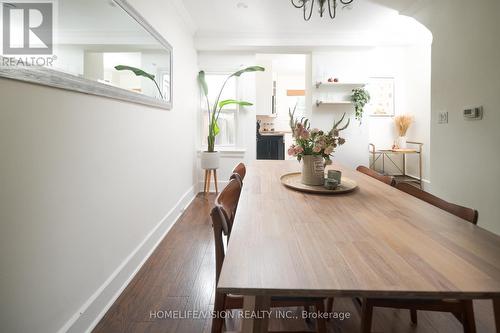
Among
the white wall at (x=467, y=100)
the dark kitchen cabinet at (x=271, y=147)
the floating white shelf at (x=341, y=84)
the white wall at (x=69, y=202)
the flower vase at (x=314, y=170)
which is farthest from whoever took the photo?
the dark kitchen cabinet at (x=271, y=147)

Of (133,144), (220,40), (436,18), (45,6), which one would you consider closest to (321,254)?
(45,6)

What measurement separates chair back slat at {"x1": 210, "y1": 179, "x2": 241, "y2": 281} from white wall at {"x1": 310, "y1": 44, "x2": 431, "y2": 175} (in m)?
3.77

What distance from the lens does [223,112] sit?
4793mm

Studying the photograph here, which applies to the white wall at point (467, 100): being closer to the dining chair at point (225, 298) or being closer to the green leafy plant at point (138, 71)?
the dining chair at point (225, 298)

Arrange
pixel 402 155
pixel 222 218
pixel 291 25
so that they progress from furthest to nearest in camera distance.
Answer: pixel 402 155
pixel 291 25
pixel 222 218

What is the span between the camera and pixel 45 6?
1.19 metres

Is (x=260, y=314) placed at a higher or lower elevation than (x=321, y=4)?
lower

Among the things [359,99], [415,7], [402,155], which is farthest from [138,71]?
[402,155]

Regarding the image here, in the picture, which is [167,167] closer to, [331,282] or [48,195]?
[48,195]

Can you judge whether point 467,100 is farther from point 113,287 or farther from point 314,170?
point 113,287

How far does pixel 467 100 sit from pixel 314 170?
6.03 ft

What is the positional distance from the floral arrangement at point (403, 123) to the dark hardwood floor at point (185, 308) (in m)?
4.00

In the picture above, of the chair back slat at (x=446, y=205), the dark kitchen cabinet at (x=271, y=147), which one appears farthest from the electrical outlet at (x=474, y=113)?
the dark kitchen cabinet at (x=271, y=147)

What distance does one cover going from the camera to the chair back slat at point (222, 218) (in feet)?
3.46
